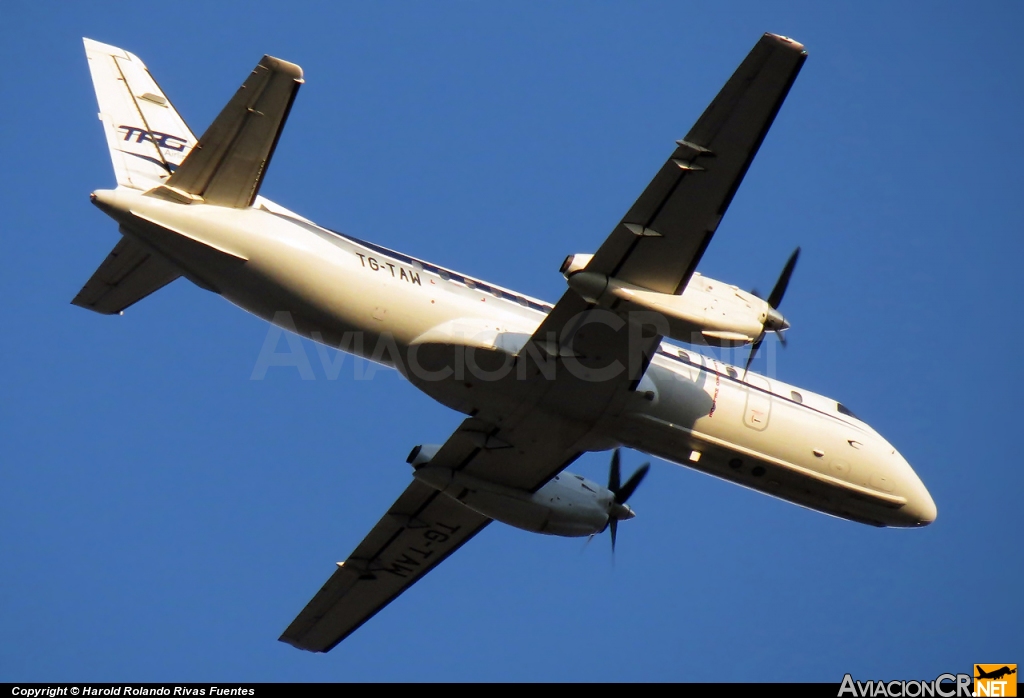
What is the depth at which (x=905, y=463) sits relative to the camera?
24109 millimetres

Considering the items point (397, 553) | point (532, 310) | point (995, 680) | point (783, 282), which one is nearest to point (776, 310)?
point (783, 282)

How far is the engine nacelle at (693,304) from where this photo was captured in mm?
19344

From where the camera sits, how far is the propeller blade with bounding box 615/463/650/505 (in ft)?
84.2

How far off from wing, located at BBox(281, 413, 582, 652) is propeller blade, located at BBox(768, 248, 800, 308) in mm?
6077

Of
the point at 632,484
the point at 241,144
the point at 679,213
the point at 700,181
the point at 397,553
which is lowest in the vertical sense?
the point at 397,553

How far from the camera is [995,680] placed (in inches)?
893

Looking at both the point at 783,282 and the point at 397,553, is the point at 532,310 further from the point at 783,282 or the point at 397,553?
the point at 397,553

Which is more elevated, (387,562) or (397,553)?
(397,553)

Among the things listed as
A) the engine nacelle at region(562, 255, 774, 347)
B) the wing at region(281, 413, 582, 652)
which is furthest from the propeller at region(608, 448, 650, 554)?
the engine nacelle at region(562, 255, 774, 347)

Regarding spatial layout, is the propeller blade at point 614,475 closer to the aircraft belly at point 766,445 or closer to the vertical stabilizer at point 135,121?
the aircraft belly at point 766,445

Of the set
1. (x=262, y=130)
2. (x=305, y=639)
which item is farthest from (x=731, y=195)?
(x=305, y=639)

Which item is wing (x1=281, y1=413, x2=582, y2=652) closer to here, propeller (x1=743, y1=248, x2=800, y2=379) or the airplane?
the airplane

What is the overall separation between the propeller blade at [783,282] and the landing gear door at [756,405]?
2.60 m

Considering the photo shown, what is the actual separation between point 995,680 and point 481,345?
40.5 ft
